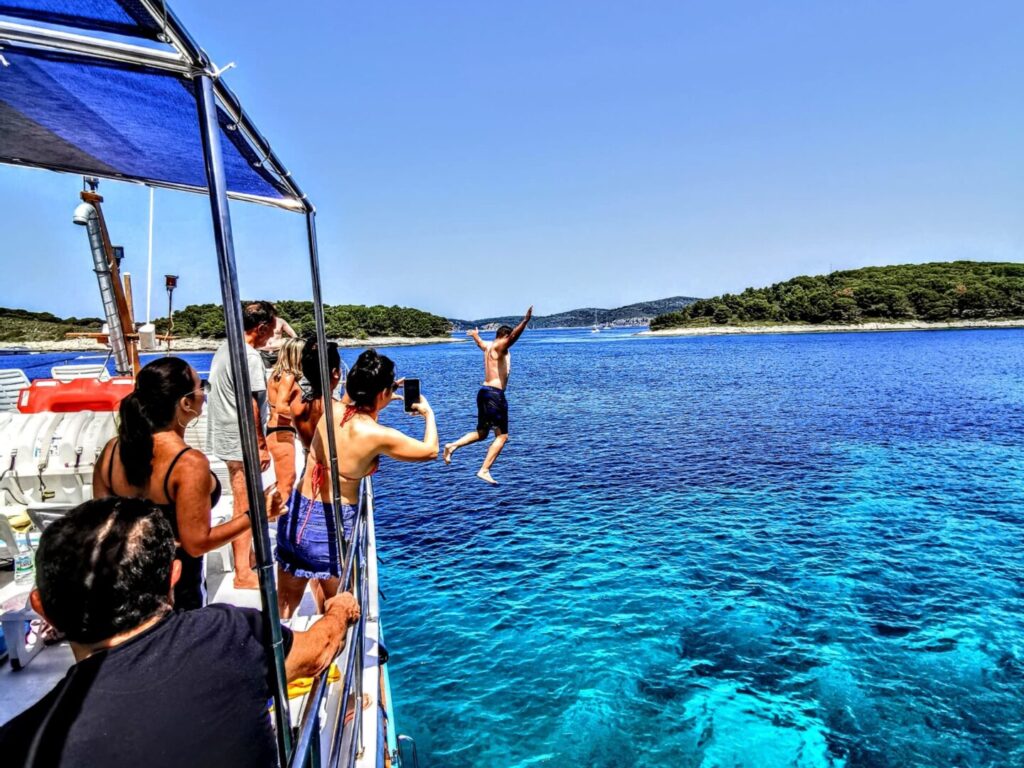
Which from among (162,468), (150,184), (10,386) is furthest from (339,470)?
(10,386)

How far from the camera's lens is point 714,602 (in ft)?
33.1

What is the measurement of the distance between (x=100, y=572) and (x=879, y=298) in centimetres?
15379

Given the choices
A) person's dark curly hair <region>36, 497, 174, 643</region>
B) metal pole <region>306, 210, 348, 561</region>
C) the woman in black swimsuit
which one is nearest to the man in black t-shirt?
person's dark curly hair <region>36, 497, 174, 643</region>

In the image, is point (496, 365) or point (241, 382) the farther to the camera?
point (496, 365)

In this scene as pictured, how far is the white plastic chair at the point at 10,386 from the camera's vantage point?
9594 mm

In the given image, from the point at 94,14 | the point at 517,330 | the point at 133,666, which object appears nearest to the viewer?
the point at 133,666

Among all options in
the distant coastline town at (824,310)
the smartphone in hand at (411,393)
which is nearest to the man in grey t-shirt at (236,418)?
the smartphone in hand at (411,393)

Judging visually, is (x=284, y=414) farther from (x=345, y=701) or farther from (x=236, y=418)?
(x=345, y=701)

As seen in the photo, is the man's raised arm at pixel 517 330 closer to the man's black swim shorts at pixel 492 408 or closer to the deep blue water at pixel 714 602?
the man's black swim shorts at pixel 492 408

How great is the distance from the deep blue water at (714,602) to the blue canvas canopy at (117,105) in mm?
6527

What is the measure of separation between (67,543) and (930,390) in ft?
141

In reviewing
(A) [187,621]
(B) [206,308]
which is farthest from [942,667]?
(B) [206,308]

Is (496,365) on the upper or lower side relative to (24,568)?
upper

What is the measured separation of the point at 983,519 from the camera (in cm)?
1395
